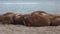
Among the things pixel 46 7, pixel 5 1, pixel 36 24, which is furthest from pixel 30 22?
pixel 5 1

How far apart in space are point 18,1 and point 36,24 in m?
0.97

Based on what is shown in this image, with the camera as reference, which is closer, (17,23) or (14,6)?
(17,23)

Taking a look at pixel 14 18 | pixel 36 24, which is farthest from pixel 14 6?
pixel 36 24

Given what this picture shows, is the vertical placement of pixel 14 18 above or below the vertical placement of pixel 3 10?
above

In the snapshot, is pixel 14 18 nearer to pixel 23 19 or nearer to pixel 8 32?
pixel 23 19

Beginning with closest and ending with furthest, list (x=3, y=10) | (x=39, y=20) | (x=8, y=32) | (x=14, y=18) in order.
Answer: (x=8, y=32) → (x=39, y=20) → (x=14, y=18) → (x=3, y=10)

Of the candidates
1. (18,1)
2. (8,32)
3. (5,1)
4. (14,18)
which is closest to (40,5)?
(18,1)

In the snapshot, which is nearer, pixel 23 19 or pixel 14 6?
pixel 23 19

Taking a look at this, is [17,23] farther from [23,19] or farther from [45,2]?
[45,2]

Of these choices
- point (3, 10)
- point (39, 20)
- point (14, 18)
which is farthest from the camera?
point (3, 10)

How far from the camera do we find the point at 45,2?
1885mm

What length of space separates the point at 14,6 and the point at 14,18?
82 centimetres

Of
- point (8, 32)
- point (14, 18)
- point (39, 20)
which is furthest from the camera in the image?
point (14, 18)

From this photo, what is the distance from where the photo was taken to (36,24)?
0.99 meters
